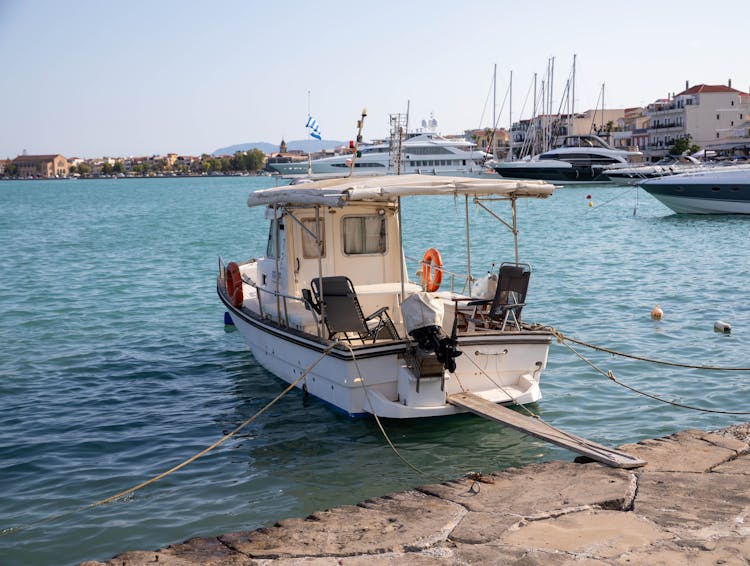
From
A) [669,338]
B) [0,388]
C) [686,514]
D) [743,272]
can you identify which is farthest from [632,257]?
[686,514]

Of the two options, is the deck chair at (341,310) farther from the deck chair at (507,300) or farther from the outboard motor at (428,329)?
the deck chair at (507,300)

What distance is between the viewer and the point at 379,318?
11.8 meters

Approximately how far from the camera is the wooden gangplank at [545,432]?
8.34 meters

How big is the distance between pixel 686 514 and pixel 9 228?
177 ft

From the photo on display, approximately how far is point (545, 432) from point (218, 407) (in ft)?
17.4

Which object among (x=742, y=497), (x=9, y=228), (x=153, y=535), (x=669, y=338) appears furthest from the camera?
(x=9, y=228)

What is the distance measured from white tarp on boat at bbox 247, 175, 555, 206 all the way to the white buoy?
6809 mm

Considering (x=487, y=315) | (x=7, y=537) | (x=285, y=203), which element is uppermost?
(x=285, y=203)

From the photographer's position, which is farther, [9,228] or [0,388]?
[9,228]

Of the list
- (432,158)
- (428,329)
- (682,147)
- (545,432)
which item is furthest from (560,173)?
(545,432)

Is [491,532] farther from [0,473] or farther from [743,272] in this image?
[743,272]

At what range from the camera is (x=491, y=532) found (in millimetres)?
6812

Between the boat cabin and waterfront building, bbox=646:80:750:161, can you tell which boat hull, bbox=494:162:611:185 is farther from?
the boat cabin

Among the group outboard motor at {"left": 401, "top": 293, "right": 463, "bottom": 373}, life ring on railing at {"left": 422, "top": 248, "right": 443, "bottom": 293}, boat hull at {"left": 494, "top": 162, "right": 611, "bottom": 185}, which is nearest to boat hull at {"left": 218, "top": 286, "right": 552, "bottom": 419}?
outboard motor at {"left": 401, "top": 293, "right": 463, "bottom": 373}
